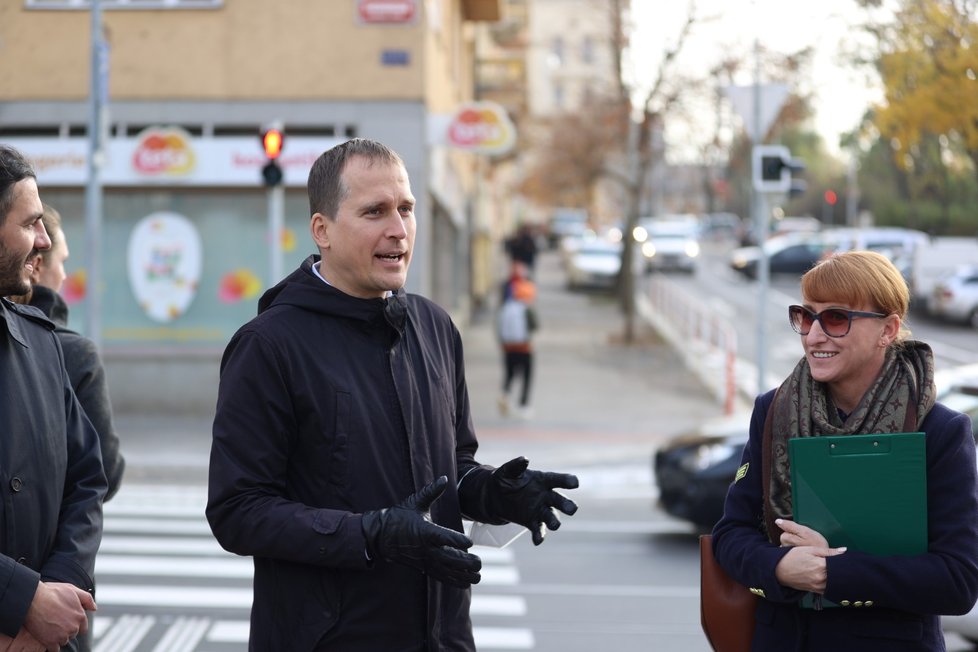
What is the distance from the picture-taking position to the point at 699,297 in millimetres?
41062

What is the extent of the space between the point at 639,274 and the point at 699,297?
315 inches

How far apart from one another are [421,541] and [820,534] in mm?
984

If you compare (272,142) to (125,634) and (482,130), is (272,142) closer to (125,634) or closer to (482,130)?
(482,130)

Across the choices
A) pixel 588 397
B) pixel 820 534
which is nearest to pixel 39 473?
pixel 820 534

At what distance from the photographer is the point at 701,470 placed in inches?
400

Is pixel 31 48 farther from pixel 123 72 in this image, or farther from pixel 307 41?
pixel 307 41

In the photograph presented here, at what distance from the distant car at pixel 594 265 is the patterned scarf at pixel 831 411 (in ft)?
121

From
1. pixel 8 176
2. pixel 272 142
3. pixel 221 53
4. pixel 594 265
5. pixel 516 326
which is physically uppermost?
pixel 221 53

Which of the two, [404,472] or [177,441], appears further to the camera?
[177,441]

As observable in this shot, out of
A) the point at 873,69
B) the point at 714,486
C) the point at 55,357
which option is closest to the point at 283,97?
the point at 873,69

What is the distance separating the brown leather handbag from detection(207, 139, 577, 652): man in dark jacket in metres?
0.43

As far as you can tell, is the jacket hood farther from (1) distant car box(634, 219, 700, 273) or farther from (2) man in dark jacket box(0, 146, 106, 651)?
(1) distant car box(634, 219, 700, 273)

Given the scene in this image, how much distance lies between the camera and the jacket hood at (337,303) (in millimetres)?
3330

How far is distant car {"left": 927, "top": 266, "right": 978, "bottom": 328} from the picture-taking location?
25.0 meters
